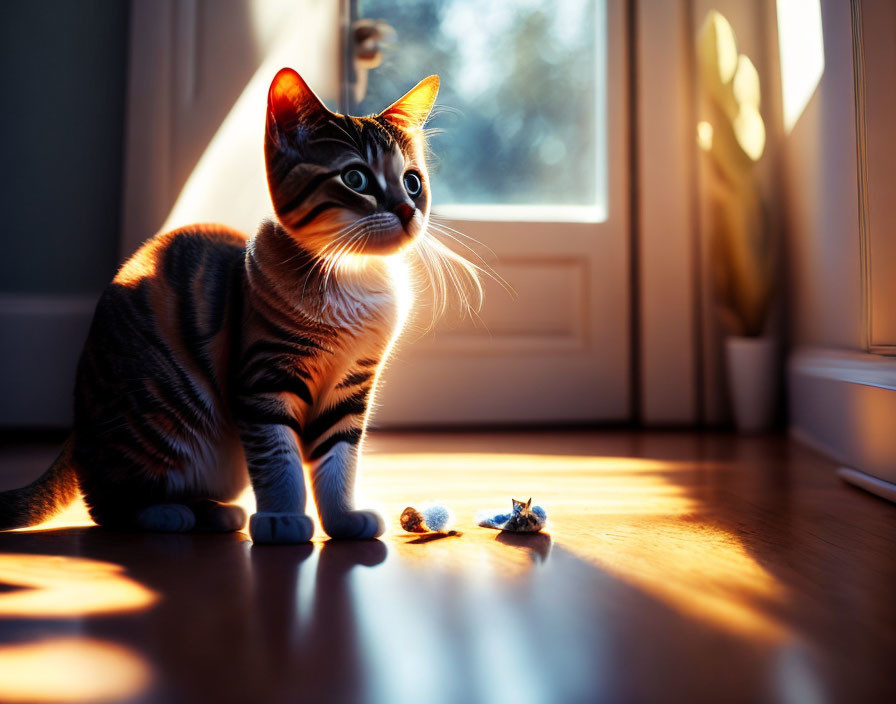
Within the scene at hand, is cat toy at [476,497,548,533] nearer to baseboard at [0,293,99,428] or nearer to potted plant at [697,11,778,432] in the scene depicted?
potted plant at [697,11,778,432]

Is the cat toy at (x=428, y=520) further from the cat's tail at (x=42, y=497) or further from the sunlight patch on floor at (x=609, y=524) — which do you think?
the cat's tail at (x=42, y=497)

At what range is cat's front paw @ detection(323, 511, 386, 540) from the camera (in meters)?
0.90

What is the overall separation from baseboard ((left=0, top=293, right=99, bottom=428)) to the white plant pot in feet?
5.81

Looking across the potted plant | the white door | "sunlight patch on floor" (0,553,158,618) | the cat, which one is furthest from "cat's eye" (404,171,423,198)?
the potted plant

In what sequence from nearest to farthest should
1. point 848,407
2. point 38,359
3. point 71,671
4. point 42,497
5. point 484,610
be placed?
point 71,671 → point 484,610 → point 42,497 → point 848,407 → point 38,359

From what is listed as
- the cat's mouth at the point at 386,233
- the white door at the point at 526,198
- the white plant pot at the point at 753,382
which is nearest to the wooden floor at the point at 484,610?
the cat's mouth at the point at 386,233

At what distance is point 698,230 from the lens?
7.41 ft

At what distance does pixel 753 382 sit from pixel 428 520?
1.43 meters

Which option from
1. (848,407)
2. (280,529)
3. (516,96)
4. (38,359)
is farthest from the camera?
(516,96)

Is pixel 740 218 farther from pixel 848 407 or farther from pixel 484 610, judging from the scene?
pixel 484 610

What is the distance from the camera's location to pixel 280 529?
33.9 inches

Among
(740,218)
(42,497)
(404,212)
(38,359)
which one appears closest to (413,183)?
(404,212)

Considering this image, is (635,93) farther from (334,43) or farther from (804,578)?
(804,578)

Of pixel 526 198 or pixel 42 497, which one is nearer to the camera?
pixel 42 497
